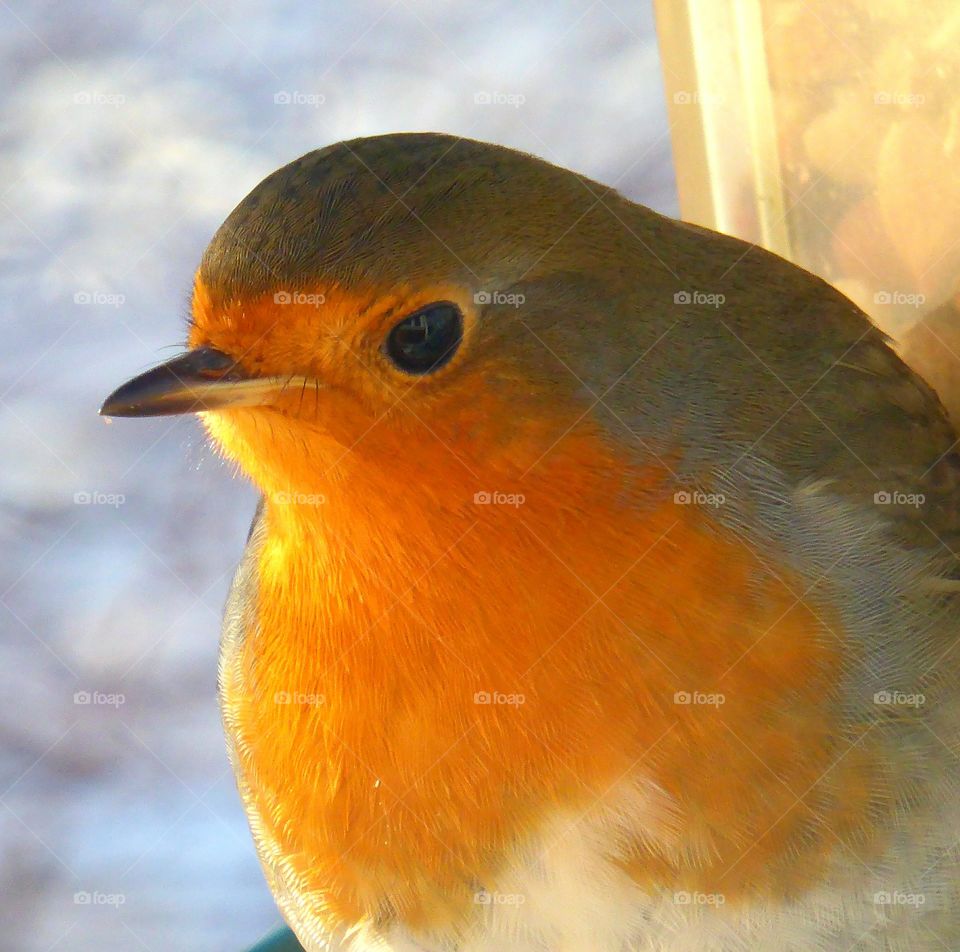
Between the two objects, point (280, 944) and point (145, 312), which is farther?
point (145, 312)

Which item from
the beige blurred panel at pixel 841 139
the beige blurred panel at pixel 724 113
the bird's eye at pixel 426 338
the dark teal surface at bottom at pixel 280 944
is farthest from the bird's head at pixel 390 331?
the dark teal surface at bottom at pixel 280 944

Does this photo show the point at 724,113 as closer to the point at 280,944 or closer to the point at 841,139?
the point at 841,139

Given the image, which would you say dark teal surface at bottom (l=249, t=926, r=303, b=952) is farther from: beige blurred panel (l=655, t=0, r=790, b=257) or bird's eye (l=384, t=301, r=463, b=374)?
beige blurred panel (l=655, t=0, r=790, b=257)

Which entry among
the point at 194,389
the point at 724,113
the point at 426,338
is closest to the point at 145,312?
the point at 724,113

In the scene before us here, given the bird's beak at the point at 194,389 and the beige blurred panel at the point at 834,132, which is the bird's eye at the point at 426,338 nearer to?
the bird's beak at the point at 194,389

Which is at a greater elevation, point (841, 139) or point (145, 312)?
point (841, 139)

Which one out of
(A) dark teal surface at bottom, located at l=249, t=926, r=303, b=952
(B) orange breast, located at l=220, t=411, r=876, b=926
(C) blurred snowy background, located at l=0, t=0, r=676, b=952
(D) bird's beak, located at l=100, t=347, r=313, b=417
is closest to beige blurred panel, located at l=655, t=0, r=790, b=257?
(C) blurred snowy background, located at l=0, t=0, r=676, b=952

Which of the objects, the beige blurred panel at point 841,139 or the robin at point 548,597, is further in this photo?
the beige blurred panel at point 841,139

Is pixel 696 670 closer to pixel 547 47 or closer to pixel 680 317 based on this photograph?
pixel 680 317
